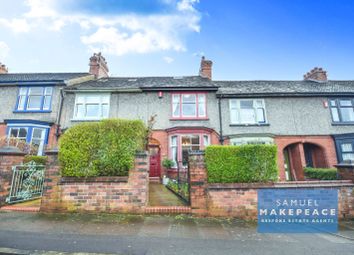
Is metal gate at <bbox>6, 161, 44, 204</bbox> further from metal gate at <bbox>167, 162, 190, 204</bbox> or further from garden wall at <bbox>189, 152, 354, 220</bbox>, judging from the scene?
garden wall at <bbox>189, 152, 354, 220</bbox>

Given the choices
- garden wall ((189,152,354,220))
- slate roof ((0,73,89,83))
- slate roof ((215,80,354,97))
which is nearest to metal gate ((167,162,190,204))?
garden wall ((189,152,354,220))

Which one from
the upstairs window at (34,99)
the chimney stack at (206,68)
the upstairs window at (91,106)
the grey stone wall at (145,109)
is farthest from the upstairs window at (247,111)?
the upstairs window at (34,99)

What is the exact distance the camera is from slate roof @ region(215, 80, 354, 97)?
1408 centimetres

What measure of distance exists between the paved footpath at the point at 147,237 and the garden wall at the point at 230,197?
351mm

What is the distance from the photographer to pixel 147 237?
161 inches

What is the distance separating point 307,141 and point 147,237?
537 inches

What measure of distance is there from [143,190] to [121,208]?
0.81m

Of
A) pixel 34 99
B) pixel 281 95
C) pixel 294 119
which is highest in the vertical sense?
pixel 281 95

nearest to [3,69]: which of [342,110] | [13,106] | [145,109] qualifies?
[13,106]

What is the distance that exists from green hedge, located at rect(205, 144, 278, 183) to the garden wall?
182 millimetres

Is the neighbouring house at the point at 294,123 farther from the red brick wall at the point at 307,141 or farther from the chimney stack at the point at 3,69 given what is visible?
the chimney stack at the point at 3,69

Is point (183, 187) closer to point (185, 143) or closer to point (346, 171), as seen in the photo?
point (346, 171)

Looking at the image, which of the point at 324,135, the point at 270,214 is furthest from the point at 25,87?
the point at 324,135

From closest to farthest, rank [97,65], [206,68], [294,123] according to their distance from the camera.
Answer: [294,123]
[206,68]
[97,65]
